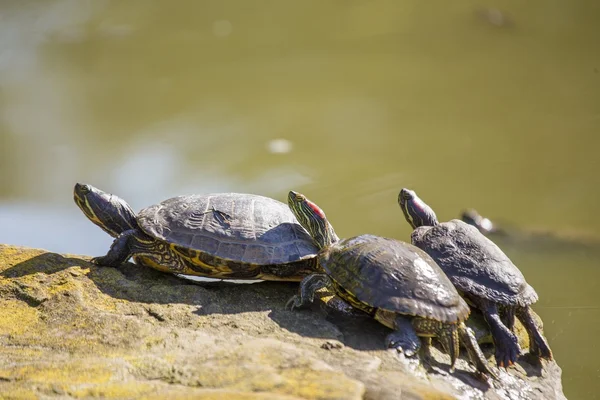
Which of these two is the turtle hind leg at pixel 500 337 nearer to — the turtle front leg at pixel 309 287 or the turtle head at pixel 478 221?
the turtle front leg at pixel 309 287

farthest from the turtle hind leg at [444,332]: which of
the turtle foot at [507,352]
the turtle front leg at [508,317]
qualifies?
the turtle front leg at [508,317]

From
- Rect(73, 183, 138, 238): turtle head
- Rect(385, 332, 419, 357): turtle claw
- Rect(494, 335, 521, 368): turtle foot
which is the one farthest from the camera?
Rect(73, 183, 138, 238): turtle head

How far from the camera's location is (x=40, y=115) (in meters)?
11.9

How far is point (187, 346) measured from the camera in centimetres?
423

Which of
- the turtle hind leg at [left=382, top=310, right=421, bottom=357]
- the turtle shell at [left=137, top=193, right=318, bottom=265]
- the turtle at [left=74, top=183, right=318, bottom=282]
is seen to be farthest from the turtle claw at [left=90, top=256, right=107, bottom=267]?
the turtle hind leg at [left=382, top=310, right=421, bottom=357]

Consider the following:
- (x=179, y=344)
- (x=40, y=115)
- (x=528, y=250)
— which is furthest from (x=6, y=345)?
(x=40, y=115)

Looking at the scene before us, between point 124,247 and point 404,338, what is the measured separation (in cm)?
227

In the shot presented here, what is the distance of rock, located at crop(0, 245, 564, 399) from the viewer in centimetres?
377

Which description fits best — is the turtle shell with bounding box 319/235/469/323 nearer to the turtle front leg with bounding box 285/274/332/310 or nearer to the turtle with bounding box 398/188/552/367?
the turtle front leg with bounding box 285/274/332/310

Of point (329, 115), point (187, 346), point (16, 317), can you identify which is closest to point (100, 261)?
point (16, 317)

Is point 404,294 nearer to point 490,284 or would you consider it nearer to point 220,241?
point 490,284

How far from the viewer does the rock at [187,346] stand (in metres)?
3.77

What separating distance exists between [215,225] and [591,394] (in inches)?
132

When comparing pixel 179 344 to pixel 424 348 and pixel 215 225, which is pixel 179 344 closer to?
pixel 215 225
